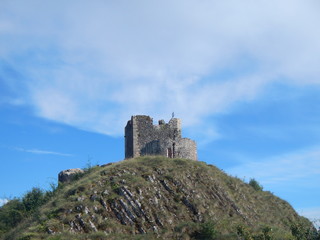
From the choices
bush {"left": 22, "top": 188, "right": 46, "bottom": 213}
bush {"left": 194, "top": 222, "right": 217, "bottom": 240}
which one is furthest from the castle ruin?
bush {"left": 194, "top": 222, "right": 217, "bottom": 240}

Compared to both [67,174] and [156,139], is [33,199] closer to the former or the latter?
[67,174]

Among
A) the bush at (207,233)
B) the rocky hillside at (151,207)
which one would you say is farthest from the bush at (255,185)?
the bush at (207,233)

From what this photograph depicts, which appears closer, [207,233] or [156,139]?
[207,233]

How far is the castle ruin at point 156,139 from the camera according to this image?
47.8m

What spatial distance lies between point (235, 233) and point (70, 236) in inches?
534

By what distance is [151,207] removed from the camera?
35.4 meters

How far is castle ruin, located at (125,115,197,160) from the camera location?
47.8 m

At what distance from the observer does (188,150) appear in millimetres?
48562

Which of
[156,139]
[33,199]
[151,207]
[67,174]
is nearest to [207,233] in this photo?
[151,207]

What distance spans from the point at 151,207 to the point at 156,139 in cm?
1459

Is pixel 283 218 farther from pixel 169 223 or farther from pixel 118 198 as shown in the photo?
pixel 118 198

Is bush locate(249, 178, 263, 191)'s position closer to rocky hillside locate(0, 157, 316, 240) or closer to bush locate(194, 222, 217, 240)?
rocky hillside locate(0, 157, 316, 240)

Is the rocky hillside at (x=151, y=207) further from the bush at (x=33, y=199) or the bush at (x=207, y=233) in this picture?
the bush at (x=33, y=199)

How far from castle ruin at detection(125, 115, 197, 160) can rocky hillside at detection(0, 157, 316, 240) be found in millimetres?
3838
